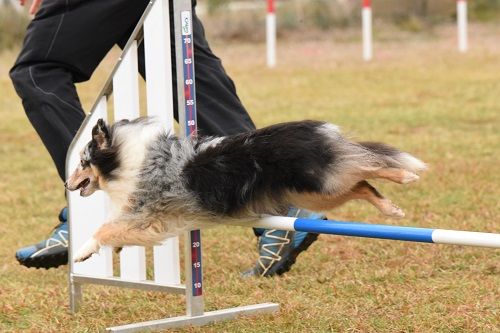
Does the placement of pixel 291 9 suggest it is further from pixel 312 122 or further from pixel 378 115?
pixel 312 122

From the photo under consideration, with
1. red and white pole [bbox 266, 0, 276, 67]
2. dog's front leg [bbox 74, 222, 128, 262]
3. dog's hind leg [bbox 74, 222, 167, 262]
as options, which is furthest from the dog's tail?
red and white pole [bbox 266, 0, 276, 67]

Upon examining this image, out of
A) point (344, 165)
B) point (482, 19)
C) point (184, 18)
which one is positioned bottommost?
point (482, 19)

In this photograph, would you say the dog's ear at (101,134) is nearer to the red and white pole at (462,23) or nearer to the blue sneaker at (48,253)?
the blue sneaker at (48,253)

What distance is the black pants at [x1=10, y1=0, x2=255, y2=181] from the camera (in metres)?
4.24

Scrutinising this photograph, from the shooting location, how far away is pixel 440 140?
853 cm

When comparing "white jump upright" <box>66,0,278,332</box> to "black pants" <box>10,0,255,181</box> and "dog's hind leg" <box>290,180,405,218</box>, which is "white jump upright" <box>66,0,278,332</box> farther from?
"dog's hind leg" <box>290,180,405,218</box>

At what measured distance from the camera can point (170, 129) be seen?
378 centimetres

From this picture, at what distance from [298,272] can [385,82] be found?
26.4 feet

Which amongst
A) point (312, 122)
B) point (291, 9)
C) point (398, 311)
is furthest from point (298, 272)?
point (291, 9)

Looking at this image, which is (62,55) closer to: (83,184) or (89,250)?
(83,184)

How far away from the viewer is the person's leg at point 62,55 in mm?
4238

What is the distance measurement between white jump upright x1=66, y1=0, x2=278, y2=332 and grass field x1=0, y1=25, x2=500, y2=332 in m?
0.13

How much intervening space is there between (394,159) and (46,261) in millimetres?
1909

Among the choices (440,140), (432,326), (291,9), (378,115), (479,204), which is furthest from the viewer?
(291,9)
